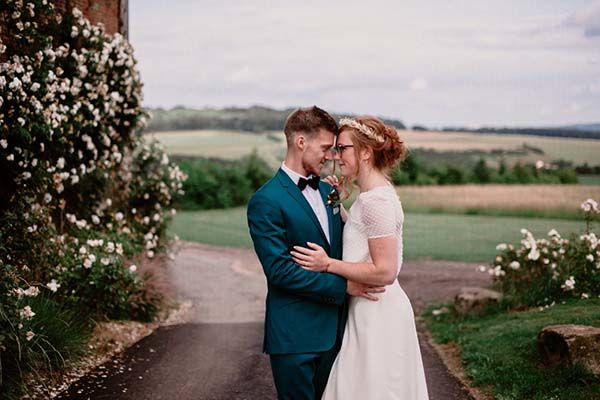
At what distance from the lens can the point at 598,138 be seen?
27875mm

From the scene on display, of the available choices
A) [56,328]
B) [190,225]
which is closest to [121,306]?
[56,328]

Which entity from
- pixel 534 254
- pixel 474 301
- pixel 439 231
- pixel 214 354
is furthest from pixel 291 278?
pixel 439 231

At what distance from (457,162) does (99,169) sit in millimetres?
29589

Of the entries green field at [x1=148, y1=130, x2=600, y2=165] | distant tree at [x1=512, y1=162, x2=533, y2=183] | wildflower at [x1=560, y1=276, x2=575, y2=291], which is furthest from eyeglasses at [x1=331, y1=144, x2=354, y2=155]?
distant tree at [x1=512, y1=162, x2=533, y2=183]

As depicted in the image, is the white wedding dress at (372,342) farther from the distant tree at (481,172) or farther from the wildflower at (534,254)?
the distant tree at (481,172)

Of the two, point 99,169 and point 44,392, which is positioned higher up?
point 99,169

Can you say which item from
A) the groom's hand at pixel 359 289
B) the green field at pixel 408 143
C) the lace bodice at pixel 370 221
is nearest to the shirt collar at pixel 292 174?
the lace bodice at pixel 370 221

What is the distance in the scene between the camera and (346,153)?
4227 millimetres

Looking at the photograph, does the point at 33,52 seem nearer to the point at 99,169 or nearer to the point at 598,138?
the point at 99,169

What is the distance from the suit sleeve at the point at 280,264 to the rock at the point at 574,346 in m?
3.62

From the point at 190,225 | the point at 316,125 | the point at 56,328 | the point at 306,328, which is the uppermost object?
the point at 316,125

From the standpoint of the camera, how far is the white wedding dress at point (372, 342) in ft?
14.0

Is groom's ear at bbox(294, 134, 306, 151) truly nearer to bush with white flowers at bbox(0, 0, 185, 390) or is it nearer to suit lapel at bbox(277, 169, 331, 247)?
suit lapel at bbox(277, 169, 331, 247)

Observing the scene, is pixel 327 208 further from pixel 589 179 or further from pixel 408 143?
pixel 408 143
